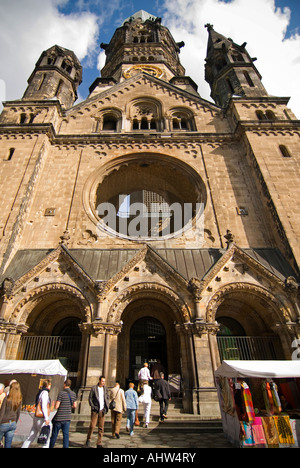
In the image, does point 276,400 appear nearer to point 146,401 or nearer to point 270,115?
point 146,401

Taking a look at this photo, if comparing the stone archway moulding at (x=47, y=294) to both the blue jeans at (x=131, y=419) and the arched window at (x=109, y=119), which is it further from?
the arched window at (x=109, y=119)

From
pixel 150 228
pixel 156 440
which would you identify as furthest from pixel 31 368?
pixel 150 228

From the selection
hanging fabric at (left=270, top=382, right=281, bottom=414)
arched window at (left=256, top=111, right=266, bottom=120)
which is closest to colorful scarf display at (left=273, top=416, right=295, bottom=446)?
hanging fabric at (left=270, top=382, right=281, bottom=414)

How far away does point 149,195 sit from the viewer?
71.9ft

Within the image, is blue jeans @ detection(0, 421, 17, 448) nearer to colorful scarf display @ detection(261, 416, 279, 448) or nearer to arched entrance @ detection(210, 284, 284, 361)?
colorful scarf display @ detection(261, 416, 279, 448)

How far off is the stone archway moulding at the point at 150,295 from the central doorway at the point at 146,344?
2.70 meters

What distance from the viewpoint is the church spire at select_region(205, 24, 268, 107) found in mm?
21178

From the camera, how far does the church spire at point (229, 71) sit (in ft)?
69.5

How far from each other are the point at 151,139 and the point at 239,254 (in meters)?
10.6

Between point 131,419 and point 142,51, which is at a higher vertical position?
point 142,51

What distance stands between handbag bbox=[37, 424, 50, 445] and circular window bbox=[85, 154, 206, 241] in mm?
11213

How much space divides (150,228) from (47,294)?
438 inches

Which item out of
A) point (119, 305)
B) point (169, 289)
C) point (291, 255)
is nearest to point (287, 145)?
point (291, 255)

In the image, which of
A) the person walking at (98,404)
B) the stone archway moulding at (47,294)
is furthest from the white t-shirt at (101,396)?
the stone archway moulding at (47,294)
